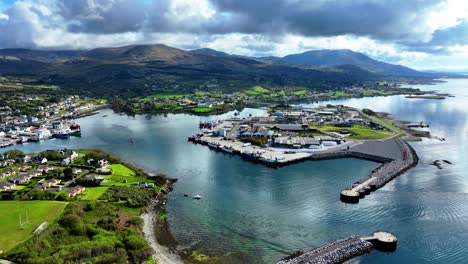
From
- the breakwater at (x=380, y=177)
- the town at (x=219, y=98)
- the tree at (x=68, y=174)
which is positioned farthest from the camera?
the town at (x=219, y=98)

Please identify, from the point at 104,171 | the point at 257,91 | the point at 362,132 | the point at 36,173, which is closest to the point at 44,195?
the point at 104,171

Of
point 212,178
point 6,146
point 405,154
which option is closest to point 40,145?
point 6,146

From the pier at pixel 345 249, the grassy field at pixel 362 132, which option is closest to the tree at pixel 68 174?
the pier at pixel 345 249

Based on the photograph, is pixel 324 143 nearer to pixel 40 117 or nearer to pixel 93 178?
pixel 93 178

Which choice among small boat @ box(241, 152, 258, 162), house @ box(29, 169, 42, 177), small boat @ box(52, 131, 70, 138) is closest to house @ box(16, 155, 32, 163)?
house @ box(29, 169, 42, 177)

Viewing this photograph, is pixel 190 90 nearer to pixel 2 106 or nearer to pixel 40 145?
pixel 2 106

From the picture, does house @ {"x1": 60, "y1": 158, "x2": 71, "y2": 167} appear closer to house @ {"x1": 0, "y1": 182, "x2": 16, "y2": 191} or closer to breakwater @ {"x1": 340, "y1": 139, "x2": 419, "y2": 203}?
house @ {"x1": 0, "y1": 182, "x2": 16, "y2": 191}

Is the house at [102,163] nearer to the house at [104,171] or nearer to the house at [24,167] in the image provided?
the house at [104,171]
